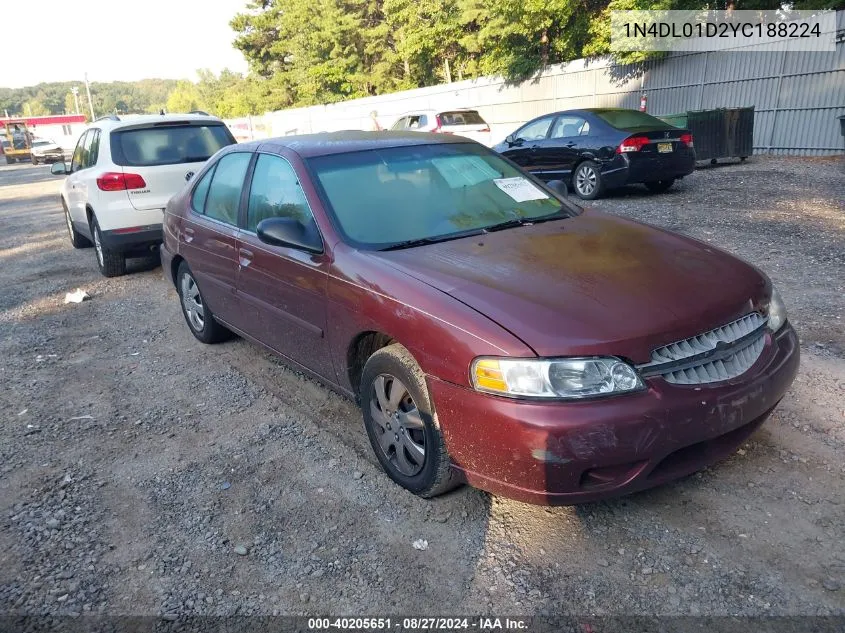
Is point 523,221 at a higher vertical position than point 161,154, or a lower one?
lower

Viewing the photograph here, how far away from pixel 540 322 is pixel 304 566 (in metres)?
Answer: 1.41

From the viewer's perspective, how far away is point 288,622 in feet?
7.98

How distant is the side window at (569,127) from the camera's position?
35.8 feet

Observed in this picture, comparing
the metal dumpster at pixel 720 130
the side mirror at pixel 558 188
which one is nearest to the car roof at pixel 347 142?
the side mirror at pixel 558 188

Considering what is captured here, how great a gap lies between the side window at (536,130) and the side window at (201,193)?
26.3ft

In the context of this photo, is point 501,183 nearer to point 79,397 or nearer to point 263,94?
point 79,397

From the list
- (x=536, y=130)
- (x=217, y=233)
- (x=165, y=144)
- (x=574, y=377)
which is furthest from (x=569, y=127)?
(x=574, y=377)

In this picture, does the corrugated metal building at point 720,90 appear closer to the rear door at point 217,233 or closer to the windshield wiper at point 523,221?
the windshield wiper at point 523,221

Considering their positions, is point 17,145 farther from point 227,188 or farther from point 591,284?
point 591,284

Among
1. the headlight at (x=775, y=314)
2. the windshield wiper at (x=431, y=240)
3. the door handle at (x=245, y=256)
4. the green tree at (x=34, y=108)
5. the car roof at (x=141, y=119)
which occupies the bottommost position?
the headlight at (x=775, y=314)

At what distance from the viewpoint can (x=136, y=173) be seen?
7.36 meters

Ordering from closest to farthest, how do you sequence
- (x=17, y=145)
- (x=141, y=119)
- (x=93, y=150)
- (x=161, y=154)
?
(x=161, y=154), (x=141, y=119), (x=93, y=150), (x=17, y=145)

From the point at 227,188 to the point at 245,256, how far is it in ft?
2.39

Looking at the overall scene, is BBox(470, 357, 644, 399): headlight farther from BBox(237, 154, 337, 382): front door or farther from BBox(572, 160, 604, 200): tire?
BBox(572, 160, 604, 200): tire
